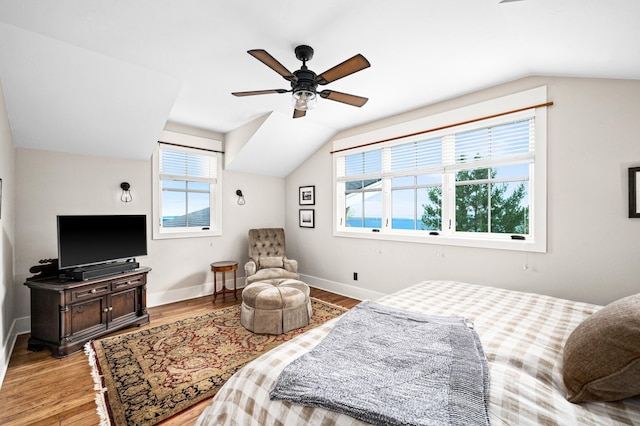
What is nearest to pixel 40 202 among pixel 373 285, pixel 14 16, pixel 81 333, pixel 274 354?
pixel 81 333

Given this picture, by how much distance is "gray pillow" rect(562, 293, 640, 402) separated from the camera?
2.90ft

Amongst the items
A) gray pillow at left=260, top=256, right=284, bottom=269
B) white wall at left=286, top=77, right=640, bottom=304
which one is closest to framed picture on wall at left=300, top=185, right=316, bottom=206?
gray pillow at left=260, top=256, right=284, bottom=269

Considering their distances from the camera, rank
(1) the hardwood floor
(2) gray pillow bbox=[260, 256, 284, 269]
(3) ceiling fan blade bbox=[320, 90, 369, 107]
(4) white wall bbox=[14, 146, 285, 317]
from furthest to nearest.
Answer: (2) gray pillow bbox=[260, 256, 284, 269] < (4) white wall bbox=[14, 146, 285, 317] < (3) ceiling fan blade bbox=[320, 90, 369, 107] < (1) the hardwood floor

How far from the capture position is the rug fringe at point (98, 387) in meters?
1.80

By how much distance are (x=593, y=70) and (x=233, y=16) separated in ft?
9.37

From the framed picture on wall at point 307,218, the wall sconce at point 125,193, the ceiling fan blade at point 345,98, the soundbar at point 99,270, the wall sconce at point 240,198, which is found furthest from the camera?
the framed picture on wall at point 307,218

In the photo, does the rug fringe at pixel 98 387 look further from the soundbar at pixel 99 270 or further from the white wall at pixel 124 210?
the white wall at pixel 124 210

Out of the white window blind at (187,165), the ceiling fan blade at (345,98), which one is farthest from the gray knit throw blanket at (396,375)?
the white window blind at (187,165)

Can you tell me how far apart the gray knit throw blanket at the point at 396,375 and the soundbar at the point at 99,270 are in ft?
8.97

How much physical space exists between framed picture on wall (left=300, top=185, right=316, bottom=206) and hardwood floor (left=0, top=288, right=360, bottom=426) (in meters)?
3.46

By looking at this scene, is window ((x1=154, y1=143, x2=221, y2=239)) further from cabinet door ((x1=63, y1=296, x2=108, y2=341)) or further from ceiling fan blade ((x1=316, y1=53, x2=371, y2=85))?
→ ceiling fan blade ((x1=316, y1=53, x2=371, y2=85))

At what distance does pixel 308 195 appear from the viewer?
5.05m

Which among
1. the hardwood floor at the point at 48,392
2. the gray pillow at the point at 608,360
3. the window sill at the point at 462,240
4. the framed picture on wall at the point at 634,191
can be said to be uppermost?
the framed picture on wall at the point at 634,191

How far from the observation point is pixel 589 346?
0.98m
